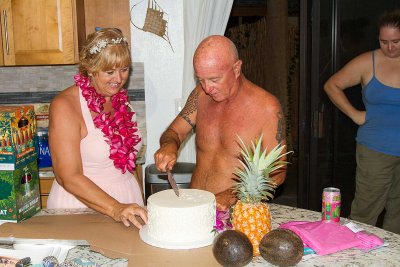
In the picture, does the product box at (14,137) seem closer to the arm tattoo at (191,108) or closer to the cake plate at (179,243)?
the cake plate at (179,243)

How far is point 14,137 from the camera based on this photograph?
209cm

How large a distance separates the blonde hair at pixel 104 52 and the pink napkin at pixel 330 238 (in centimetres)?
111

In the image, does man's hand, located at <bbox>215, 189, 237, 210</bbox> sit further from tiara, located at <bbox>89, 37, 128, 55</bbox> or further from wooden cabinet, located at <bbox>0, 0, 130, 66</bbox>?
wooden cabinet, located at <bbox>0, 0, 130, 66</bbox>

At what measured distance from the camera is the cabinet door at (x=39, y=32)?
11.3 feet

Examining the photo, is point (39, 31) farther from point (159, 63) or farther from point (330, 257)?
point (330, 257)

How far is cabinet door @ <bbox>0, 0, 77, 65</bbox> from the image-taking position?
3.46 m

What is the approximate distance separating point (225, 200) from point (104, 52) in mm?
878

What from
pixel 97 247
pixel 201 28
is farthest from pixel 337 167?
pixel 97 247

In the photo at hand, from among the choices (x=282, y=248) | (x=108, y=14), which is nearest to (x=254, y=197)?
(x=282, y=248)

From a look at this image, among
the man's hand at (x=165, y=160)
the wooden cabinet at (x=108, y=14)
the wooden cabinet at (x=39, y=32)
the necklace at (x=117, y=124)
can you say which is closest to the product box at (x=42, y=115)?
the wooden cabinet at (x=39, y=32)

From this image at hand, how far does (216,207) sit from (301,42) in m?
2.13

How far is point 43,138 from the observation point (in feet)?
12.3

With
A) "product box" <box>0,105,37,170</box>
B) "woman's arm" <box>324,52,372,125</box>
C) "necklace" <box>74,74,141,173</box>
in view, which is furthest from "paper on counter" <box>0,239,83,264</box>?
"woman's arm" <box>324,52,372,125</box>

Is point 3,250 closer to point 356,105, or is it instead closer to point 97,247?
point 97,247
